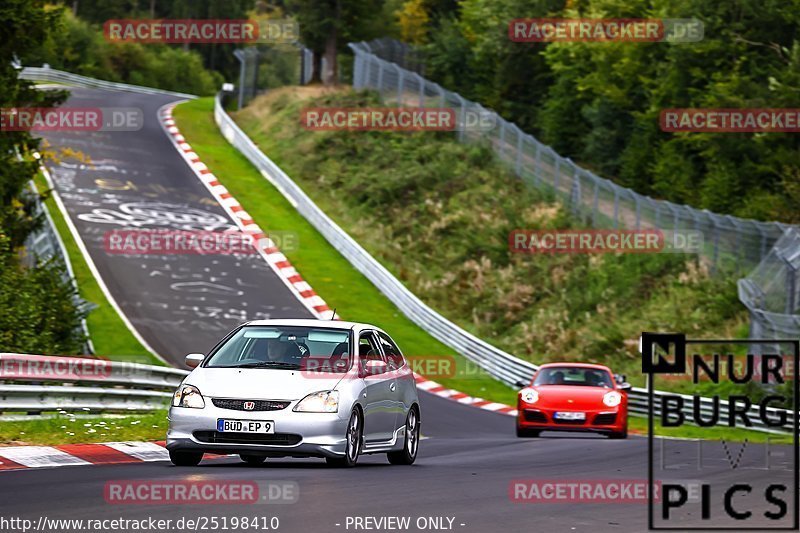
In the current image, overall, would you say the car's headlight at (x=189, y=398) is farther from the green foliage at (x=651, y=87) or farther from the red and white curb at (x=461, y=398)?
the green foliage at (x=651, y=87)

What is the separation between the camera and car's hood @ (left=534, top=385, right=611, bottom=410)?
20.9 meters

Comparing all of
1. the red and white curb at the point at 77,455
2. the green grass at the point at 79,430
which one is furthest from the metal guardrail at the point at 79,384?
the red and white curb at the point at 77,455

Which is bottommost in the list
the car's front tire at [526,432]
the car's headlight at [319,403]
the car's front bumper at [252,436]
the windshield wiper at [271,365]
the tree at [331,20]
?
the car's front tire at [526,432]

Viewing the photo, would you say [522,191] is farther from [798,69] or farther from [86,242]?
[86,242]

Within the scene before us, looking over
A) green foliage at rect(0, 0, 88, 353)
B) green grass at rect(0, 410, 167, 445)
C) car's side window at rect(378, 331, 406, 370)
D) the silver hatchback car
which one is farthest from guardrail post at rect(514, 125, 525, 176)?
the silver hatchback car

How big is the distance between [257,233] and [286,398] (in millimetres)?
30975

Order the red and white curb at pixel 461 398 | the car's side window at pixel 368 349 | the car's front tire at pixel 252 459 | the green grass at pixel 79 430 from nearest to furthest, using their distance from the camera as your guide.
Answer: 1. the car's front tire at pixel 252 459
2. the car's side window at pixel 368 349
3. the green grass at pixel 79 430
4. the red and white curb at pixel 461 398

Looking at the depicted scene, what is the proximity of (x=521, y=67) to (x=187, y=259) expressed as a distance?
97.1 feet

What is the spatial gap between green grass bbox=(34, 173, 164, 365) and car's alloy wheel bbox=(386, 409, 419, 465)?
47.8 feet

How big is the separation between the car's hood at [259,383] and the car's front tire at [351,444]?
0.44 meters

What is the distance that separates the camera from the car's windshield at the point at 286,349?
42.4 ft

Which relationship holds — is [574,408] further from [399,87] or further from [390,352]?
[399,87]

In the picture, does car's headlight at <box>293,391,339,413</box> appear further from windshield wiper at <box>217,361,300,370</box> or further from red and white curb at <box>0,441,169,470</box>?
red and white curb at <box>0,441,169,470</box>

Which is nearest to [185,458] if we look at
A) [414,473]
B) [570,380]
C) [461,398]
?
[414,473]
